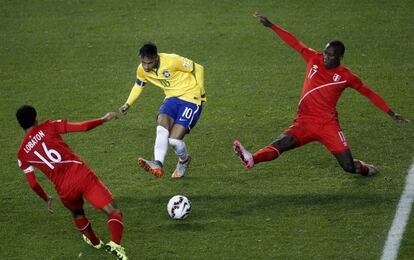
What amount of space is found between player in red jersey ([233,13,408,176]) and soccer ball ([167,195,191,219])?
1.14 m

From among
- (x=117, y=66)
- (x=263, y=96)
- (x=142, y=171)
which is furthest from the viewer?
(x=117, y=66)

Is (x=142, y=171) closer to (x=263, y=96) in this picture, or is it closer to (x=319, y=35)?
(x=263, y=96)

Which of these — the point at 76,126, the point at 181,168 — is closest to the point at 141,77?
the point at 181,168

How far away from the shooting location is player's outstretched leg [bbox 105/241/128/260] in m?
9.86

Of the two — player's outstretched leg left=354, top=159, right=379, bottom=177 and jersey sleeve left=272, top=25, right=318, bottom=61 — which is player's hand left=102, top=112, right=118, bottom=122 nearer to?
jersey sleeve left=272, top=25, right=318, bottom=61

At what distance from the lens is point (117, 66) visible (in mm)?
16969

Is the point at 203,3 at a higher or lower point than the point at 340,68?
lower

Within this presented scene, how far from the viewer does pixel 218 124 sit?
14.5 meters

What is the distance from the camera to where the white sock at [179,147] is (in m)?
12.1

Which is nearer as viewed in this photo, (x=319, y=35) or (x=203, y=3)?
(x=319, y=35)

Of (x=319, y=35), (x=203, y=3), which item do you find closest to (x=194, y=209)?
(x=319, y=35)

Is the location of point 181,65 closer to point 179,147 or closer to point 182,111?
point 182,111

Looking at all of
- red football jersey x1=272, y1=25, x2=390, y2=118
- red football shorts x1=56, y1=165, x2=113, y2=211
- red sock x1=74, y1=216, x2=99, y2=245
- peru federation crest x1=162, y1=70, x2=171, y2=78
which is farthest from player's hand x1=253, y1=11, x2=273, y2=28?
red sock x1=74, y1=216, x2=99, y2=245

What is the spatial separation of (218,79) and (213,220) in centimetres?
558
